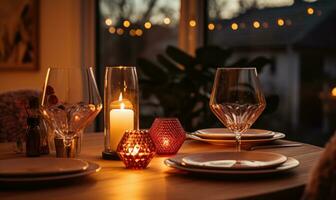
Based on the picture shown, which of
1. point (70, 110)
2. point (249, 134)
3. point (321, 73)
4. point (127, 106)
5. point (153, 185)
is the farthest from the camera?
point (321, 73)

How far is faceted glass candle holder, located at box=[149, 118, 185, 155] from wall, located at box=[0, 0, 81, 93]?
2.36 m

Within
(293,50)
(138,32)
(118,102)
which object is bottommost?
(118,102)

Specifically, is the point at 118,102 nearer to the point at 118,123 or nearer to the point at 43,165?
the point at 118,123

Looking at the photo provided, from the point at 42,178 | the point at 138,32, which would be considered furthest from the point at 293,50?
the point at 42,178

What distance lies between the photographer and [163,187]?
46.3 inches

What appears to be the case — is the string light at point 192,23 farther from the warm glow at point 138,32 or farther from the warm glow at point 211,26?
the warm glow at point 138,32

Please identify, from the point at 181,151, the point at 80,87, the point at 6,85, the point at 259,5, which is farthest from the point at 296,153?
the point at 6,85

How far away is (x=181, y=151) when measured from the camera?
65.8 inches

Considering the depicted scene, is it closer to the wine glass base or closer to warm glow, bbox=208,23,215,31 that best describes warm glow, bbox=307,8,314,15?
warm glow, bbox=208,23,215,31

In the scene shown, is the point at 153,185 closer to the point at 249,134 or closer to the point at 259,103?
the point at 259,103

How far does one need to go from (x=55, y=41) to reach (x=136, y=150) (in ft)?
8.93

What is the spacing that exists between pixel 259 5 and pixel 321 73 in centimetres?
62

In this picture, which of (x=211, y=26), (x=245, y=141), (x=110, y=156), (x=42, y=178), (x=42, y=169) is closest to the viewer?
(x=42, y=178)

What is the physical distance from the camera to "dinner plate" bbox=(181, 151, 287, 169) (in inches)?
51.2
